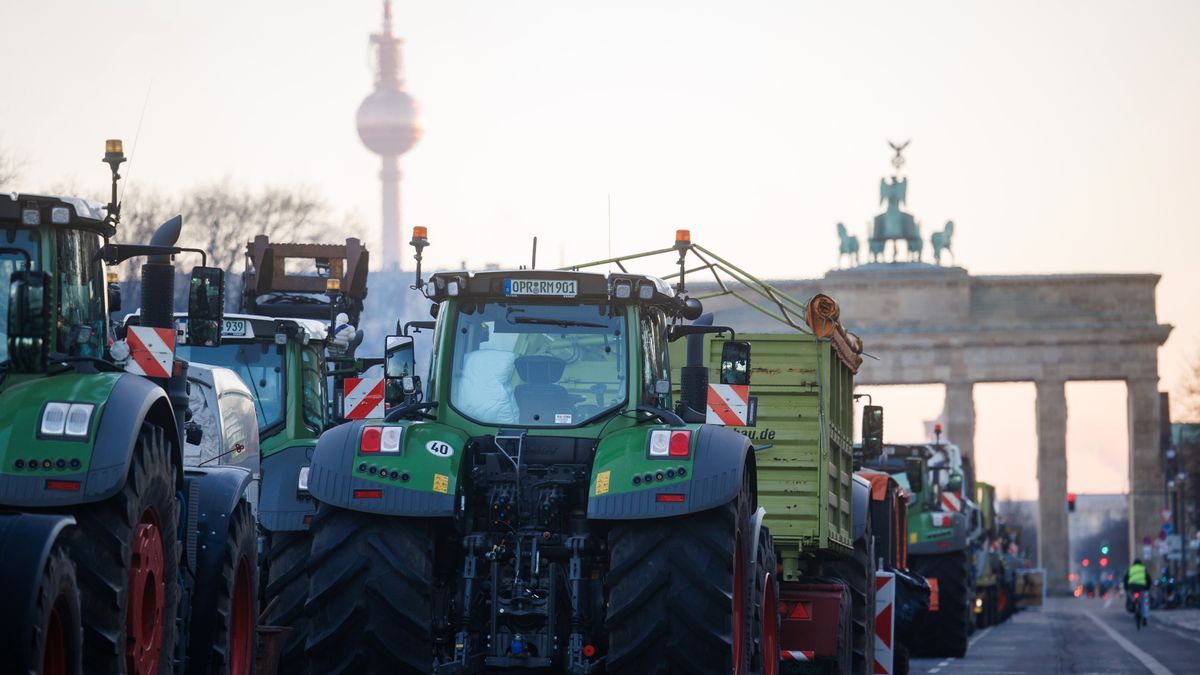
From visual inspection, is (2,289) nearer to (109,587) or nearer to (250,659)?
(109,587)

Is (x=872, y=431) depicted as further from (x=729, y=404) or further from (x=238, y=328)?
(x=238, y=328)

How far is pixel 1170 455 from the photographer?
9331 centimetres

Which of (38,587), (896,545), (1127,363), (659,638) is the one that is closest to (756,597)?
(659,638)

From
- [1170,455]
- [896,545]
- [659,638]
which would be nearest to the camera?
[659,638]

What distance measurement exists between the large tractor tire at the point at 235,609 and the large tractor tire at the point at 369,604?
1.35 feet

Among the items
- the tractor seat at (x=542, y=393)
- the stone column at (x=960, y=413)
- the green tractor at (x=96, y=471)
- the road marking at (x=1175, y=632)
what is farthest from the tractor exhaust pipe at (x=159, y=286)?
the stone column at (x=960, y=413)

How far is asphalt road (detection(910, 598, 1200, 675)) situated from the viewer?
28.1 metres

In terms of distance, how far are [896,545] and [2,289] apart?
1628cm

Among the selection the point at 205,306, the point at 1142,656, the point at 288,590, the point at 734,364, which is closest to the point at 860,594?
the point at 288,590

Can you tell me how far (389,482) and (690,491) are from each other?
56.2 inches

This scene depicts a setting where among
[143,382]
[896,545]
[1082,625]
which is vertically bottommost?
[1082,625]

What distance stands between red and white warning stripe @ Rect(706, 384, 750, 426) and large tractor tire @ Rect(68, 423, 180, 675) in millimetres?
5667

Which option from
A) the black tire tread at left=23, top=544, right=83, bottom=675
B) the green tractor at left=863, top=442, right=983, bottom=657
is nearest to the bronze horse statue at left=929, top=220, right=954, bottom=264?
the green tractor at left=863, top=442, right=983, bottom=657

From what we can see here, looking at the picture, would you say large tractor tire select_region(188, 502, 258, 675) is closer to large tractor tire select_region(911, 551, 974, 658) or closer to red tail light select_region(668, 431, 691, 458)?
red tail light select_region(668, 431, 691, 458)
